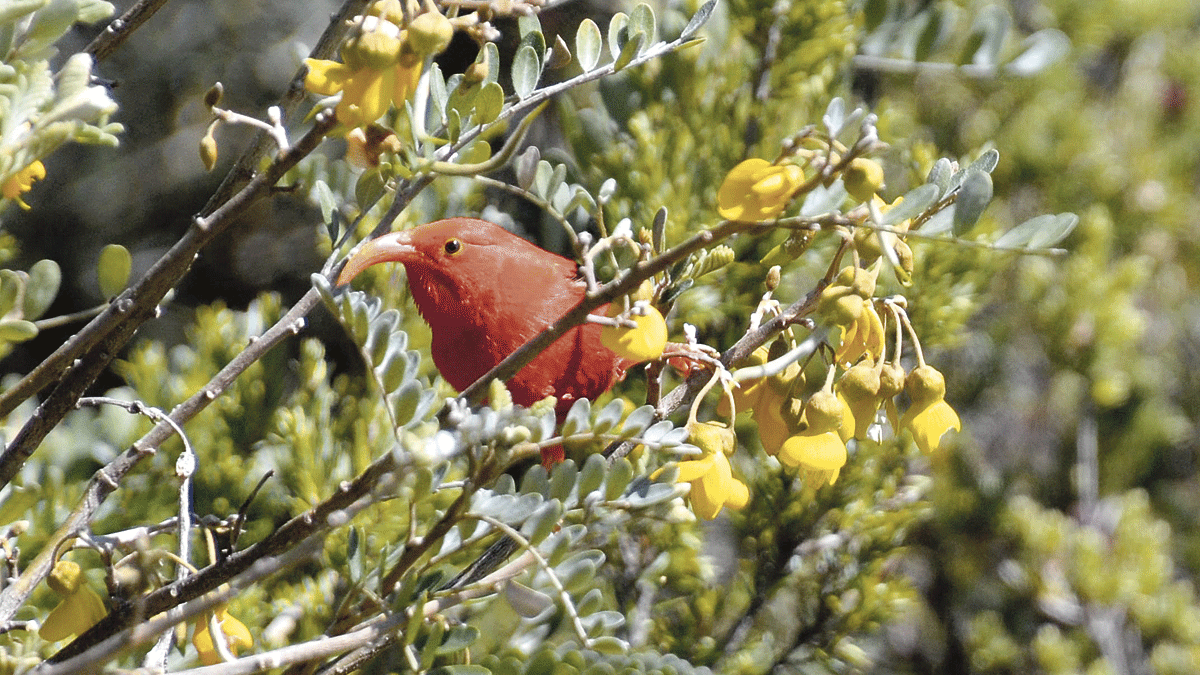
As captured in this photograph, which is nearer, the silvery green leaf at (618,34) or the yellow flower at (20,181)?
the yellow flower at (20,181)

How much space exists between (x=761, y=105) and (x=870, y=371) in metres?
0.77

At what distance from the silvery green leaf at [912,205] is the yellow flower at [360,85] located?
274 millimetres

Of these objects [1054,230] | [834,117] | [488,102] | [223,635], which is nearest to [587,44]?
[488,102]

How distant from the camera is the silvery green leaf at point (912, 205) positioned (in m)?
0.60

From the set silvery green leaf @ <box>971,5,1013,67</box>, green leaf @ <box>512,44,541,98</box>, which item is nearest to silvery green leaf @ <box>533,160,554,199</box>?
green leaf @ <box>512,44,541,98</box>

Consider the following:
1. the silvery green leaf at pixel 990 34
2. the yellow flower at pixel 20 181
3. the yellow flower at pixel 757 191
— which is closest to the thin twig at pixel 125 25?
the yellow flower at pixel 20 181

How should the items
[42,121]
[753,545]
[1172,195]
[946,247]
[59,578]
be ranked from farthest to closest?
[1172,195] < [753,545] < [946,247] < [59,578] < [42,121]

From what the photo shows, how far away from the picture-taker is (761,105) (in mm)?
1418

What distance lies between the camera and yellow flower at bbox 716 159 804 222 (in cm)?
59

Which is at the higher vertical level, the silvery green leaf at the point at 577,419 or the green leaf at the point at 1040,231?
the green leaf at the point at 1040,231

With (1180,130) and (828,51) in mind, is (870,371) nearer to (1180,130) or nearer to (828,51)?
(828,51)

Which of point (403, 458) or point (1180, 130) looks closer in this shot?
point (403, 458)

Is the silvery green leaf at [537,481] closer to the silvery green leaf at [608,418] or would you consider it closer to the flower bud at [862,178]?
the silvery green leaf at [608,418]

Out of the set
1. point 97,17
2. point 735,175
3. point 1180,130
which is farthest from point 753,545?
point 1180,130
